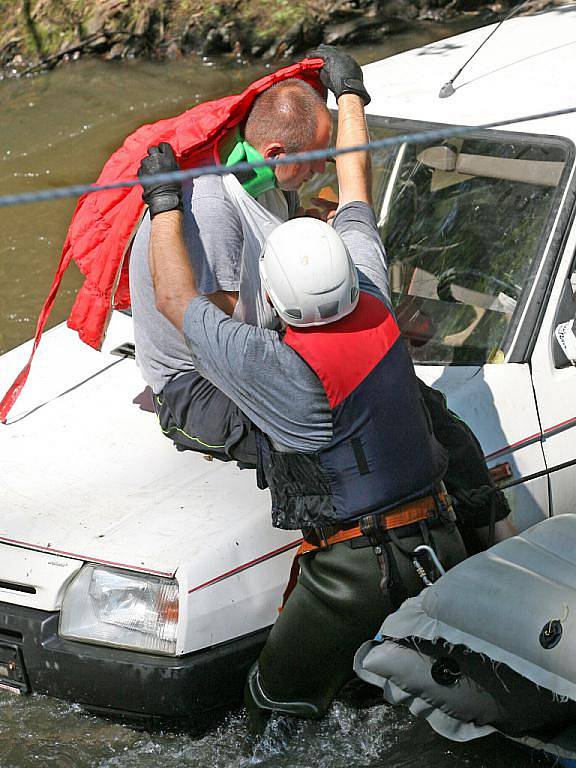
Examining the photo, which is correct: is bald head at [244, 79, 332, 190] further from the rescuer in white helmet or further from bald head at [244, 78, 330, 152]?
the rescuer in white helmet

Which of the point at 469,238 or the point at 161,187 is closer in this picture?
the point at 161,187

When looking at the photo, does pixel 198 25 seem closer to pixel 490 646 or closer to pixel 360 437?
pixel 360 437

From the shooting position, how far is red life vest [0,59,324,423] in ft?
11.0

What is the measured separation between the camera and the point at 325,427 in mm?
2811

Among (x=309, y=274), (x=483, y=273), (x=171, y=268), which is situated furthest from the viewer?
(x=483, y=273)

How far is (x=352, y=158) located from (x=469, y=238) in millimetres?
758

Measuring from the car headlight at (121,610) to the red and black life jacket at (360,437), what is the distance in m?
0.47

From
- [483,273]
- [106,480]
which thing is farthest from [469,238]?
[106,480]

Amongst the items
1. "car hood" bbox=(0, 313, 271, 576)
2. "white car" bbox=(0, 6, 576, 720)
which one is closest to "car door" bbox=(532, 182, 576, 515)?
"white car" bbox=(0, 6, 576, 720)

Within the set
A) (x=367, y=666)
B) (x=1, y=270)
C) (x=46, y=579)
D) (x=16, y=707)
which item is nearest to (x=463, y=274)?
(x=367, y=666)

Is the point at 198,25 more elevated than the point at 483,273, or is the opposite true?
the point at 483,273

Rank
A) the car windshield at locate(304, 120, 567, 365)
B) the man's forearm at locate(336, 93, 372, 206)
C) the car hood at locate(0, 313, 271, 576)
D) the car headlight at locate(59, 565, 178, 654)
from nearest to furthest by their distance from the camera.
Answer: the car headlight at locate(59, 565, 178, 654) < the car hood at locate(0, 313, 271, 576) < the man's forearm at locate(336, 93, 372, 206) < the car windshield at locate(304, 120, 567, 365)

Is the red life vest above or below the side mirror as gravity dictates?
above

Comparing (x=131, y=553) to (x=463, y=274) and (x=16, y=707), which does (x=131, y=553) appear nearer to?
(x=16, y=707)
